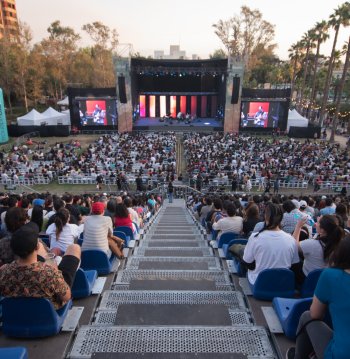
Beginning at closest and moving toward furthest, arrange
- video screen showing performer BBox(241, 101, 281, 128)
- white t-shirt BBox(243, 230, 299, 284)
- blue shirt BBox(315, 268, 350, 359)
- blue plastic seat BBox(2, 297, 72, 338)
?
blue shirt BBox(315, 268, 350, 359)
blue plastic seat BBox(2, 297, 72, 338)
white t-shirt BBox(243, 230, 299, 284)
video screen showing performer BBox(241, 101, 281, 128)

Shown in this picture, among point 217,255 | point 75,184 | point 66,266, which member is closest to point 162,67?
point 75,184

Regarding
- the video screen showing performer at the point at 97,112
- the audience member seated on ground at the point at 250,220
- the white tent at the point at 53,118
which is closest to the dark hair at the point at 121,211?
the audience member seated on ground at the point at 250,220

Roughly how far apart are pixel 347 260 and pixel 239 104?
30791 mm

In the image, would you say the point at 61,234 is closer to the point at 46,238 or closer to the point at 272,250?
the point at 46,238

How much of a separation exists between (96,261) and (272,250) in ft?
6.46

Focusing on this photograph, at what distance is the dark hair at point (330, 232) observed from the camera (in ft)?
9.41

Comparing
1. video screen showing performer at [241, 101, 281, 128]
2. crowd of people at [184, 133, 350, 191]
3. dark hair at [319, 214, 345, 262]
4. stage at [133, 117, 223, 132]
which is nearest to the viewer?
dark hair at [319, 214, 345, 262]

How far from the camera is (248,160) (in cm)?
1936

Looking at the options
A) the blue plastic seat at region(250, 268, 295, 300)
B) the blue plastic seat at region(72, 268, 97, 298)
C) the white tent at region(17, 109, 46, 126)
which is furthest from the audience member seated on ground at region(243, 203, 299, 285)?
the white tent at region(17, 109, 46, 126)

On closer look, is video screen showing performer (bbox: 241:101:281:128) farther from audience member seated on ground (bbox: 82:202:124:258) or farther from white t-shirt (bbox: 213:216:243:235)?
audience member seated on ground (bbox: 82:202:124:258)

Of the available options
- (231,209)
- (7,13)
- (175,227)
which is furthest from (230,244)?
(7,13)

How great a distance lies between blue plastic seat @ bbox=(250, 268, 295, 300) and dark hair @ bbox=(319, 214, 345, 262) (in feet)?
1.43

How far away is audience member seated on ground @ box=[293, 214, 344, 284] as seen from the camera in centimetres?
288

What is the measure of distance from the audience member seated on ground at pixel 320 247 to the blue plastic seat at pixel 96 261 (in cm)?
209
